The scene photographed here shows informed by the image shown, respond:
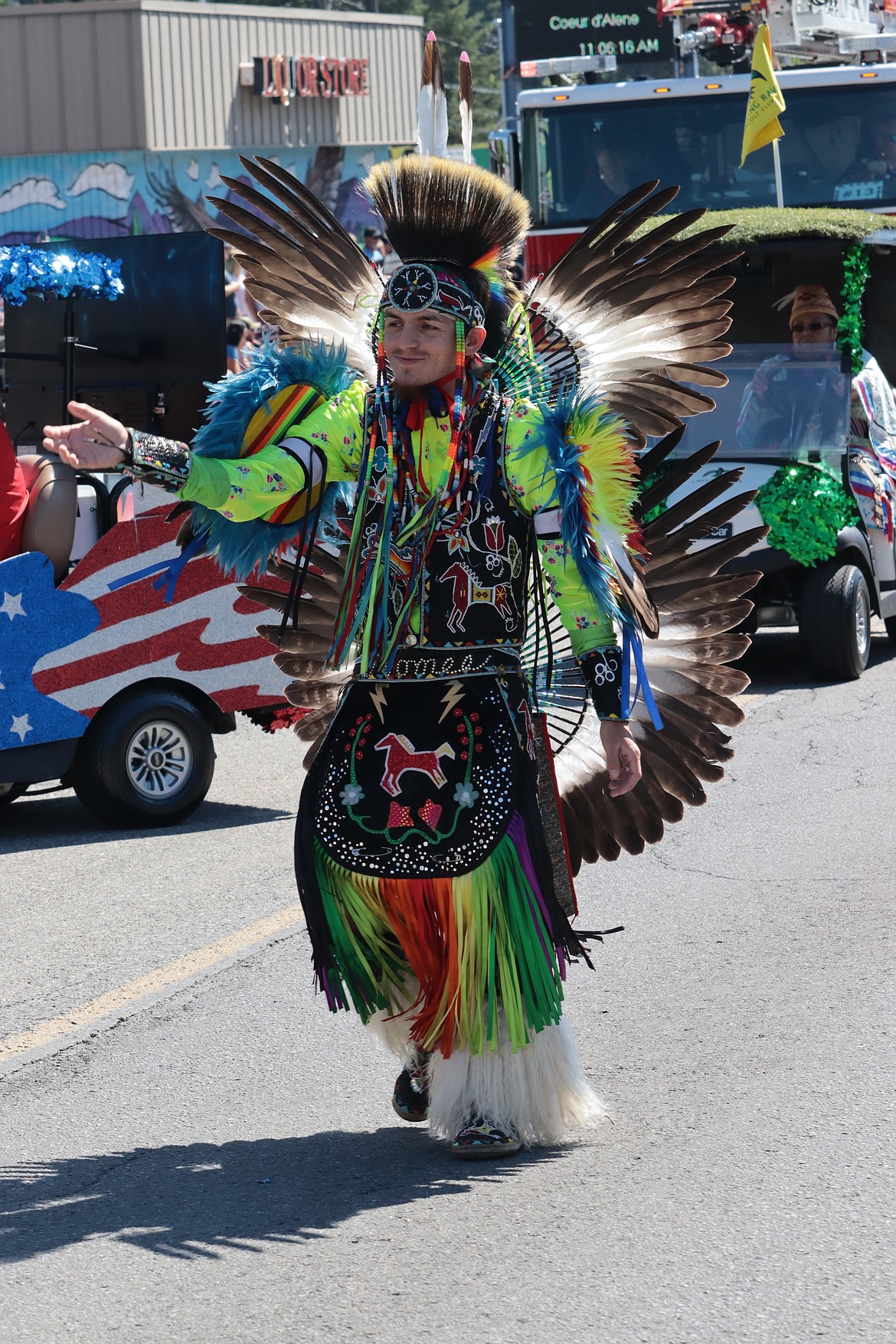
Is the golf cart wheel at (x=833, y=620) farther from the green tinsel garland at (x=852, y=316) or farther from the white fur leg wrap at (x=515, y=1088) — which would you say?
the white fur leg wrap at (x=515, y=1088)

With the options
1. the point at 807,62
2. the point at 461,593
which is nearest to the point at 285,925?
the point at 461,593

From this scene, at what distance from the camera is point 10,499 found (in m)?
6.81

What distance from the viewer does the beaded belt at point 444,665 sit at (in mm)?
3965

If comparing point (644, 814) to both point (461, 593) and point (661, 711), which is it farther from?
point (461, 593)

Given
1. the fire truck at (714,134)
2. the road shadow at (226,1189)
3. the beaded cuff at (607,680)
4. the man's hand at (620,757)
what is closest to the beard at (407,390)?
the beaded cuff at (607,680)

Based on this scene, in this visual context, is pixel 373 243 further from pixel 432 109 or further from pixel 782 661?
pixel 432 109

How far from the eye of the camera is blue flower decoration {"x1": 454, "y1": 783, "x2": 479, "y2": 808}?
3.89 meters

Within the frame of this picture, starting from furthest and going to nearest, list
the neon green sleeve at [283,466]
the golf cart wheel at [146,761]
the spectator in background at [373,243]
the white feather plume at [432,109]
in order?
the spectator in background at [373,243]
the golf cart wheel at [146,761]
the white feather plume at [432,109]
the neon green sleeve at [283,466]

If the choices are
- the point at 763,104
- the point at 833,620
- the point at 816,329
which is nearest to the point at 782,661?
the point at 833,620

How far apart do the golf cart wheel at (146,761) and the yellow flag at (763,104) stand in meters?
6.63

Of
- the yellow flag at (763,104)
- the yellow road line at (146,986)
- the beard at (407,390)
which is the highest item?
the yellow flag at (763,104)

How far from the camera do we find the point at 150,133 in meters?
27.0

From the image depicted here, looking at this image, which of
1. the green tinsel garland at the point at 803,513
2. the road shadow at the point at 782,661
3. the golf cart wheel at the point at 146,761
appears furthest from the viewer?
the road shadow at the point at 782,661

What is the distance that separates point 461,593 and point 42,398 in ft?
21.7
